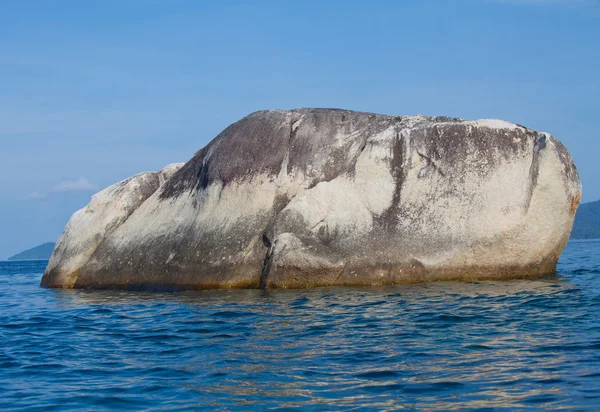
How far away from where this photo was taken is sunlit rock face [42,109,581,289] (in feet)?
50.5

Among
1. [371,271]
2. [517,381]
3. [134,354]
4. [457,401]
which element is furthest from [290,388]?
[371,271]

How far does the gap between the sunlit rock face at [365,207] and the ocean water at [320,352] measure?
123 centimetres

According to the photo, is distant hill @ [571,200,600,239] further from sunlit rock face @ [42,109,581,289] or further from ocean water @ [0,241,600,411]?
ocean water @ [0,241,600,411]

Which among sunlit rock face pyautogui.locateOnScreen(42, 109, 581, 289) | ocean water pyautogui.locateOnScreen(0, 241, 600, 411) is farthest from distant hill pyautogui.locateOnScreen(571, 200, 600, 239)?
ocean water pyautogui.locateOnScreen(0, 241, 600, 411)

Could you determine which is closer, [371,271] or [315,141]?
[371,271]

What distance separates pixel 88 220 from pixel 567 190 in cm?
1244

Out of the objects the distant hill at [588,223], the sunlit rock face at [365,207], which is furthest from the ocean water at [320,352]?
the distant hill at [588,223]

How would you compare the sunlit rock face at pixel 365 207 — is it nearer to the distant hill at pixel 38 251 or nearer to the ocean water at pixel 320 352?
the ocean water at pixel 320 352

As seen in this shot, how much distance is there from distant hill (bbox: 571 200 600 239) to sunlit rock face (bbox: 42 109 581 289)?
260ft

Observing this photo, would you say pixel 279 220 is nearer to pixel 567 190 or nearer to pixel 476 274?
pixel 476 274

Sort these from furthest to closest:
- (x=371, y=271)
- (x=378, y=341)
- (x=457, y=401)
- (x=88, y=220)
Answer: (x=88, y=220) → (x=371, y=271) → (x=378, y=341) → (x=457, y=401)

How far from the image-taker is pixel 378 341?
9289mm

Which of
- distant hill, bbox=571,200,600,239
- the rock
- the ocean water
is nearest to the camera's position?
the ocean water

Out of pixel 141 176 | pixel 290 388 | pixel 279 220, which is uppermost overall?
pixel 141 176
